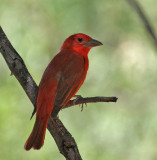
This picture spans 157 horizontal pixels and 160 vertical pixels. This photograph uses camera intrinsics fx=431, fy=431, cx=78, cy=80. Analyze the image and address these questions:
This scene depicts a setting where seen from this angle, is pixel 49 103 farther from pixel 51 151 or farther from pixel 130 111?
pixel 130 111

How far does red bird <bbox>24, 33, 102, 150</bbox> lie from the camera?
11.6 feet

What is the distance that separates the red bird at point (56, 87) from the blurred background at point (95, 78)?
1187mm

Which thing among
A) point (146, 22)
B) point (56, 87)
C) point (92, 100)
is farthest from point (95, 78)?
point (146, 22)

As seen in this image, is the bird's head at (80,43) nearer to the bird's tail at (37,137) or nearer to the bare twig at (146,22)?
the bird's tail at (37,137)

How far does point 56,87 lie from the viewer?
3.74 m

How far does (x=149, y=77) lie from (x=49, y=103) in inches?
100

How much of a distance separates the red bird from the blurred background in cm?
119

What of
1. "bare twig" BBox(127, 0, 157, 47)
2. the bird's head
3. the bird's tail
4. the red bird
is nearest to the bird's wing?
the red bird

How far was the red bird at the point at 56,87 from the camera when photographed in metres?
3.54

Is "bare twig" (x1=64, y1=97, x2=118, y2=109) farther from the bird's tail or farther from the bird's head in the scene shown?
the bird's head

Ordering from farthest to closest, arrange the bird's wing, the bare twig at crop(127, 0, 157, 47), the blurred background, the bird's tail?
the blurred background, the bird's wing, the bird's tail, the bare twig at crop(127, 0, 157, 47)

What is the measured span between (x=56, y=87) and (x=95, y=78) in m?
2.14

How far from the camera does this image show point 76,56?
173 inches

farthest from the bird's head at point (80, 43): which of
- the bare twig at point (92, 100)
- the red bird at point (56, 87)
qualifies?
the bare twig at point (92, 100)
